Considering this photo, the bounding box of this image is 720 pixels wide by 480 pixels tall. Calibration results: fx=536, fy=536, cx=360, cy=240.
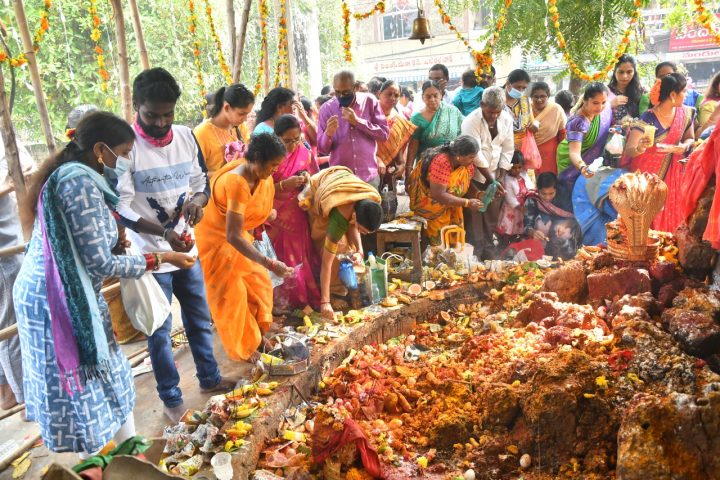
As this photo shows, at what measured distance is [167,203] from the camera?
3.15 metres

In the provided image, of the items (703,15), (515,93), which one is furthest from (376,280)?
(703,15)

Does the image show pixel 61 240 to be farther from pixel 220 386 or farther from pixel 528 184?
pixel 528 184

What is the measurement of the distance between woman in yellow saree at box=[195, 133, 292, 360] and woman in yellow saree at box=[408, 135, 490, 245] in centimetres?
222

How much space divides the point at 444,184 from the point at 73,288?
13.0 ft

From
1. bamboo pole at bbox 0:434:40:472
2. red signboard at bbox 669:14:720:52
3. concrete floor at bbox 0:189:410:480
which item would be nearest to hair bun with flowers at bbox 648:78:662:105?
concrete floor at bbox 0:189:410:480

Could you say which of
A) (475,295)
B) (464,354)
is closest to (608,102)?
(475,295)

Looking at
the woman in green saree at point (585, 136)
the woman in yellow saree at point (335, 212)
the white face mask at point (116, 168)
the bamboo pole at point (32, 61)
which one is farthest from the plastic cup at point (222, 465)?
the woman in green saree at point (585, 136)

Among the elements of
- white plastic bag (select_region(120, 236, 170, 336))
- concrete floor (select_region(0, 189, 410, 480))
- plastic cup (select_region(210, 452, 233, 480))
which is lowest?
concrete floor (select_region(0, 189, 410, 480))

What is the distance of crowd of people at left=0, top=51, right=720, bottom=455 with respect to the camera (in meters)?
2.26

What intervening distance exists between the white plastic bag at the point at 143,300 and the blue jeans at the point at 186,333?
0.24 meters

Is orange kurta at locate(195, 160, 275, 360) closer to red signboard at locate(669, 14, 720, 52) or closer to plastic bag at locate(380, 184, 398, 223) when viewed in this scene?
plastic bag at locate(380, 184, 398, 223)

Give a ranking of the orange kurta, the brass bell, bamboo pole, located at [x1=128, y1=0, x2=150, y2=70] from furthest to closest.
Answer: the brass bell < bamboo pole, located at [x1=128, y1=0, x2=150, y2=70] < the orange kurta

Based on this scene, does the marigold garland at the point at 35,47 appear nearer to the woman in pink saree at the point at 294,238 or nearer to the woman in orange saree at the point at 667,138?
the woman in pink saree at the point at 294,238

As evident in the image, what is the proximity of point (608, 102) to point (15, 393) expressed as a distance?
632cm
